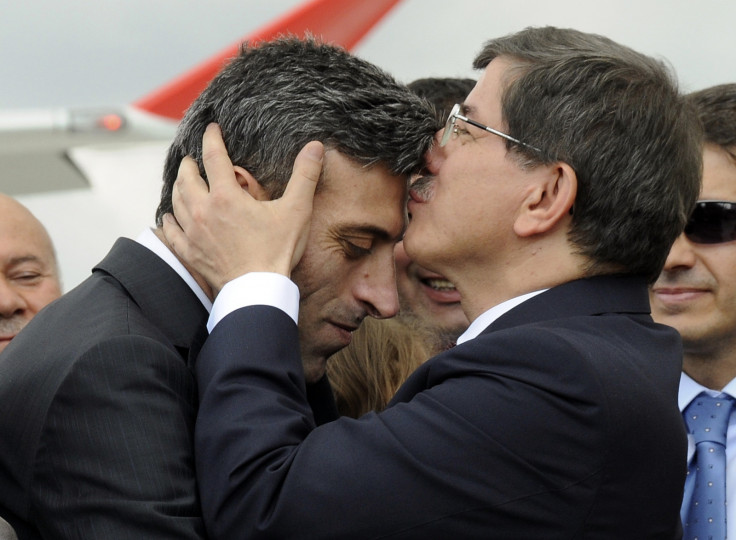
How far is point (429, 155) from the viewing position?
299cm

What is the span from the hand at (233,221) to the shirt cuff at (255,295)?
0.03 metres

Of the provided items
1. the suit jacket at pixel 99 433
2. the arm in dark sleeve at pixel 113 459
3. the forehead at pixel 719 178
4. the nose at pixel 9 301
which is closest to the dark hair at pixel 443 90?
the forehead at pixel 719 178

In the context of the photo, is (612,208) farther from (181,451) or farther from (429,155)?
(181,451)

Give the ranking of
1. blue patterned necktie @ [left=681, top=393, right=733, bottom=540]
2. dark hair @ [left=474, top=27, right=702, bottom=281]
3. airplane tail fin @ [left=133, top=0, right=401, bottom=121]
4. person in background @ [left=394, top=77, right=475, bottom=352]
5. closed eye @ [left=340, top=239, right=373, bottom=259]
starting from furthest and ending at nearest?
airplane tail fin @ [left=133, top=0, right=401, bottom=121] < person in background @ [left=394, top=77, right=475, bottom=352] < blue patterned necktie @ [left=681, top=393, right=733, bottom=540] < closed eye @ [left=340, top=239, right=373, bottom=259] < dark hair @ [left=474, top=27, right=702, bottom=281]

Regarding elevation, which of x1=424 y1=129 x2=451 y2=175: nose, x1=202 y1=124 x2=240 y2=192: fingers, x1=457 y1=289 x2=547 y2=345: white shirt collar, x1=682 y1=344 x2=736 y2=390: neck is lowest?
x1=682 y1=344 x2=736 y2=390: neck

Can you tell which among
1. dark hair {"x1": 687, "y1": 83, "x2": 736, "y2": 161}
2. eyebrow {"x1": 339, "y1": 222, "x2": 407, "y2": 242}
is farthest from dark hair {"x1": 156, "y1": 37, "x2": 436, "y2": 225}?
dark hair {"x1": 687, "y1": 83, "x2": 736, "y2": 161}

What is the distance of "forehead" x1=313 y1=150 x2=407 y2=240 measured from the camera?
111 inches

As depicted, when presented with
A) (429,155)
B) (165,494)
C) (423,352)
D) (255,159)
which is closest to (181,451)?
(165,494)

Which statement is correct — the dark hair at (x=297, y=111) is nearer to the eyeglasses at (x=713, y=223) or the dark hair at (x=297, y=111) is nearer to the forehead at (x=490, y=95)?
the forehead at (x=490, y=95)

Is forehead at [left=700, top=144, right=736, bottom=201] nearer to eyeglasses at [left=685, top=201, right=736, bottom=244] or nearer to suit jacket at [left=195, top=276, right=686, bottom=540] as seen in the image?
eyeglasses at [left=685, top=201, right=736, bottom=244]

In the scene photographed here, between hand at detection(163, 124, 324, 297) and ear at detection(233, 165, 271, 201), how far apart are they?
45 millimetres

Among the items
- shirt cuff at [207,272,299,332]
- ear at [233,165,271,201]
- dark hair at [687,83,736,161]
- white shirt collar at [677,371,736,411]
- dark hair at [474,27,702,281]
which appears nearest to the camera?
shirt cuff at [207,272,299,332]

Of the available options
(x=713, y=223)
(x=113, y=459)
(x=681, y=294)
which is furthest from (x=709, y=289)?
(x=113, y=459)

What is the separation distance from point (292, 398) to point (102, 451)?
0.46 metres
